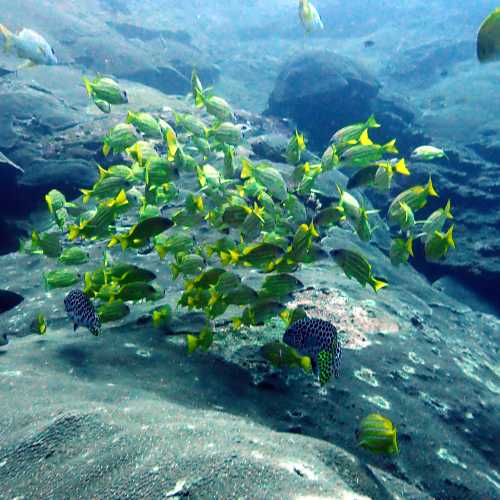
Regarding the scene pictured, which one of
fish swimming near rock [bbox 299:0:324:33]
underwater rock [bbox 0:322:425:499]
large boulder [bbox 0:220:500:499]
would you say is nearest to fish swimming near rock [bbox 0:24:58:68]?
large boulder [bbox 0:220:500:499]

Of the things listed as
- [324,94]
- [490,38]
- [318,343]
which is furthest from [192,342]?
[324,94]

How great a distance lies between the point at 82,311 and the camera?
3.66 meters

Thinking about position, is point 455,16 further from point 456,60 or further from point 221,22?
point 221,22

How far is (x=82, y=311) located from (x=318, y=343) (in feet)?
7.21

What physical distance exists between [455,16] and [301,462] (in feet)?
170

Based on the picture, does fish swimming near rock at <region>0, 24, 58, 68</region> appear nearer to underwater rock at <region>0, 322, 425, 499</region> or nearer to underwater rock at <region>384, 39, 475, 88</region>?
underwater rock at <region>0, 322, 425, 499</region>

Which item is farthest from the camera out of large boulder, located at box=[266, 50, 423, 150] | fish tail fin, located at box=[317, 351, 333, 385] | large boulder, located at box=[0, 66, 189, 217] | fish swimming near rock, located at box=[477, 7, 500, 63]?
large boulder, located at box=[266, 50, 423, 150]

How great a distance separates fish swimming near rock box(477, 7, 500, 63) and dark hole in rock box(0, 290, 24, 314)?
630cm

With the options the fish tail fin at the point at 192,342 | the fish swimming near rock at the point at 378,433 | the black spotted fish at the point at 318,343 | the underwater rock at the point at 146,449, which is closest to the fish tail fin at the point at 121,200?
the fish tail fin at the point at 192,342

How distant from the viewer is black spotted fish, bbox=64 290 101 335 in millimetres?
3641

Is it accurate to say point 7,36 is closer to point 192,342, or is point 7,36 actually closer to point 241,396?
point 192,342

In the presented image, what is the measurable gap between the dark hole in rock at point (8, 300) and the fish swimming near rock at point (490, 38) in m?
6.30

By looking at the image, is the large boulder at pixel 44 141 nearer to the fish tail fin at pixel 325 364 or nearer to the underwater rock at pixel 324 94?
the underwater rock at pixel 324 94

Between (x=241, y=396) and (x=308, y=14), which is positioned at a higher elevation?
(x=308, y=14)
